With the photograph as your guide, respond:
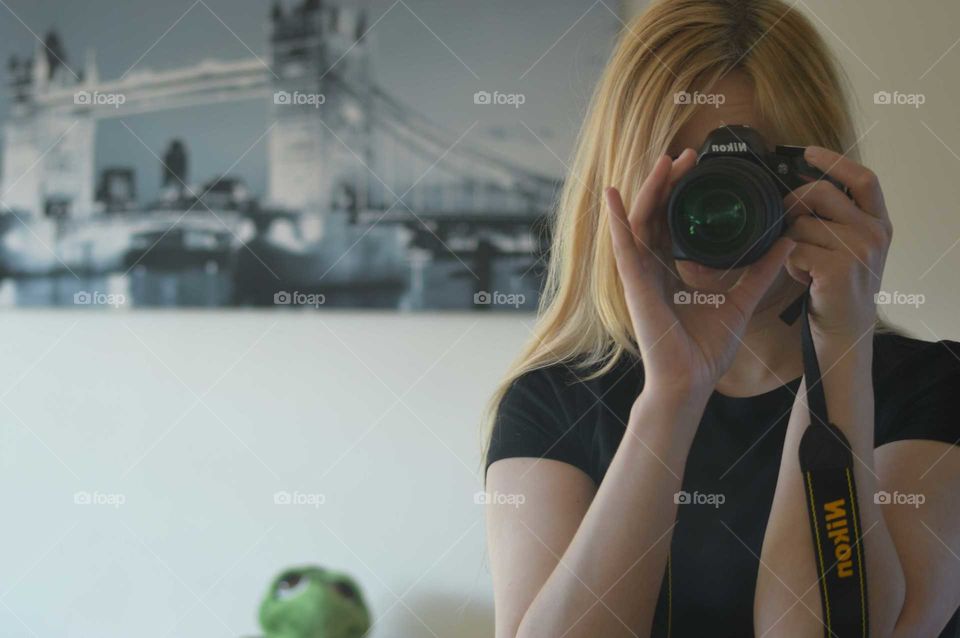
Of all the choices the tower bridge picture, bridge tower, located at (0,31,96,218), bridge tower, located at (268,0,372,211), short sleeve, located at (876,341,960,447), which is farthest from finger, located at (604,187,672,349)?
bridge tower, located at (0,31,96,218)

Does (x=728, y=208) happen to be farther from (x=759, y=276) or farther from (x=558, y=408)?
(x=558, y=408)

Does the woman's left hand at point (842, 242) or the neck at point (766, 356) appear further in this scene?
the neck at point (766, 356)

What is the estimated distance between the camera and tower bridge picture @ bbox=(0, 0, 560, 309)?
47.3 inches

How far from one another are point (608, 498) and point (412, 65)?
0.84 meters

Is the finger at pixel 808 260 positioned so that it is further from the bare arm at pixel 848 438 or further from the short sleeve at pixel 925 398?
the short sleeve at pixel 925 398

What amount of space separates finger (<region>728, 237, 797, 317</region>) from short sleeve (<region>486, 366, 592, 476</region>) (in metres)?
0.17

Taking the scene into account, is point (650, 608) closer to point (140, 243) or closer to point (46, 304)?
point (140, 243)

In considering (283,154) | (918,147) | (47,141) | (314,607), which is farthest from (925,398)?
(47,141)

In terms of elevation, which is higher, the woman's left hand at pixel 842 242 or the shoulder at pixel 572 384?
the woman's left hand at pixel 842 242

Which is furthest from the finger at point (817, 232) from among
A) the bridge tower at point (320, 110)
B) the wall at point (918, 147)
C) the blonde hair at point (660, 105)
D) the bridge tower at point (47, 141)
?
the bridge tower at point (47, 141)

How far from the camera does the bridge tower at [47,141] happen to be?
128 cm

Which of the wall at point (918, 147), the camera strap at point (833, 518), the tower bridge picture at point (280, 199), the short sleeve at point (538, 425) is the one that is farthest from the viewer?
the tower bridge picture at point (280, 199)

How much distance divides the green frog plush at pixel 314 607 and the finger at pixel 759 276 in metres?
0.78

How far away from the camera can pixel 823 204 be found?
22.8 inches
